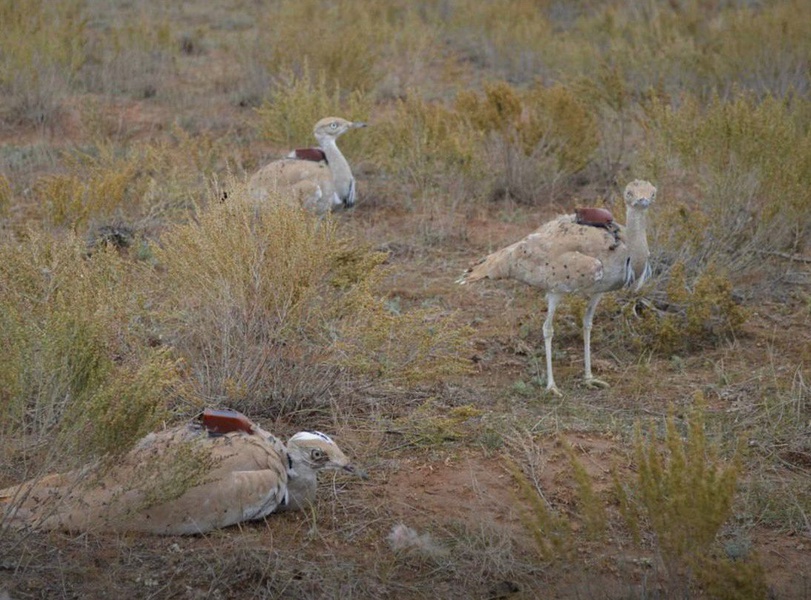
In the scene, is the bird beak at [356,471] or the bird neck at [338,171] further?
the bird neck at [338,171]

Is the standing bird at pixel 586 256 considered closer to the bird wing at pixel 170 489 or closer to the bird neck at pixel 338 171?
the bird neck at pixel 338 171

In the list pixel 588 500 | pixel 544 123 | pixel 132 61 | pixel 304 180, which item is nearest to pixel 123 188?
pixel 304 180

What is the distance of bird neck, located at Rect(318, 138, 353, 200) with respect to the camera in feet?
25.8

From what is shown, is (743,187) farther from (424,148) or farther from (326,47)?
(326,47)

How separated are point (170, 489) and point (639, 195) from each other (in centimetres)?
329

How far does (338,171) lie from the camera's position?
7.93 m

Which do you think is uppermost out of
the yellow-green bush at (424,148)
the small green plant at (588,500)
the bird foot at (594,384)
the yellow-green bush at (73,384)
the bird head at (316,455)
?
the yellow-green bush at (73,384)

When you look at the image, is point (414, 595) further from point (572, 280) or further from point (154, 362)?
point (572, 280)

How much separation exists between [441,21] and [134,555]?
13072 mm

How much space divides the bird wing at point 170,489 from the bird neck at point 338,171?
3.85 meters

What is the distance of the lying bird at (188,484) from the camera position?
12.5ft

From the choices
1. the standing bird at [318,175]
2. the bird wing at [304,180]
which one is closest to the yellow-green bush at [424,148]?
the standing bird at [318,175]

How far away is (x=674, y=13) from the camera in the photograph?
15.0 metres

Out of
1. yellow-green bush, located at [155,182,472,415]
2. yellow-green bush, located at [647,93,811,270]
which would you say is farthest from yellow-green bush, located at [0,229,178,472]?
yellow-green bush, located at [647,93,811,270]
